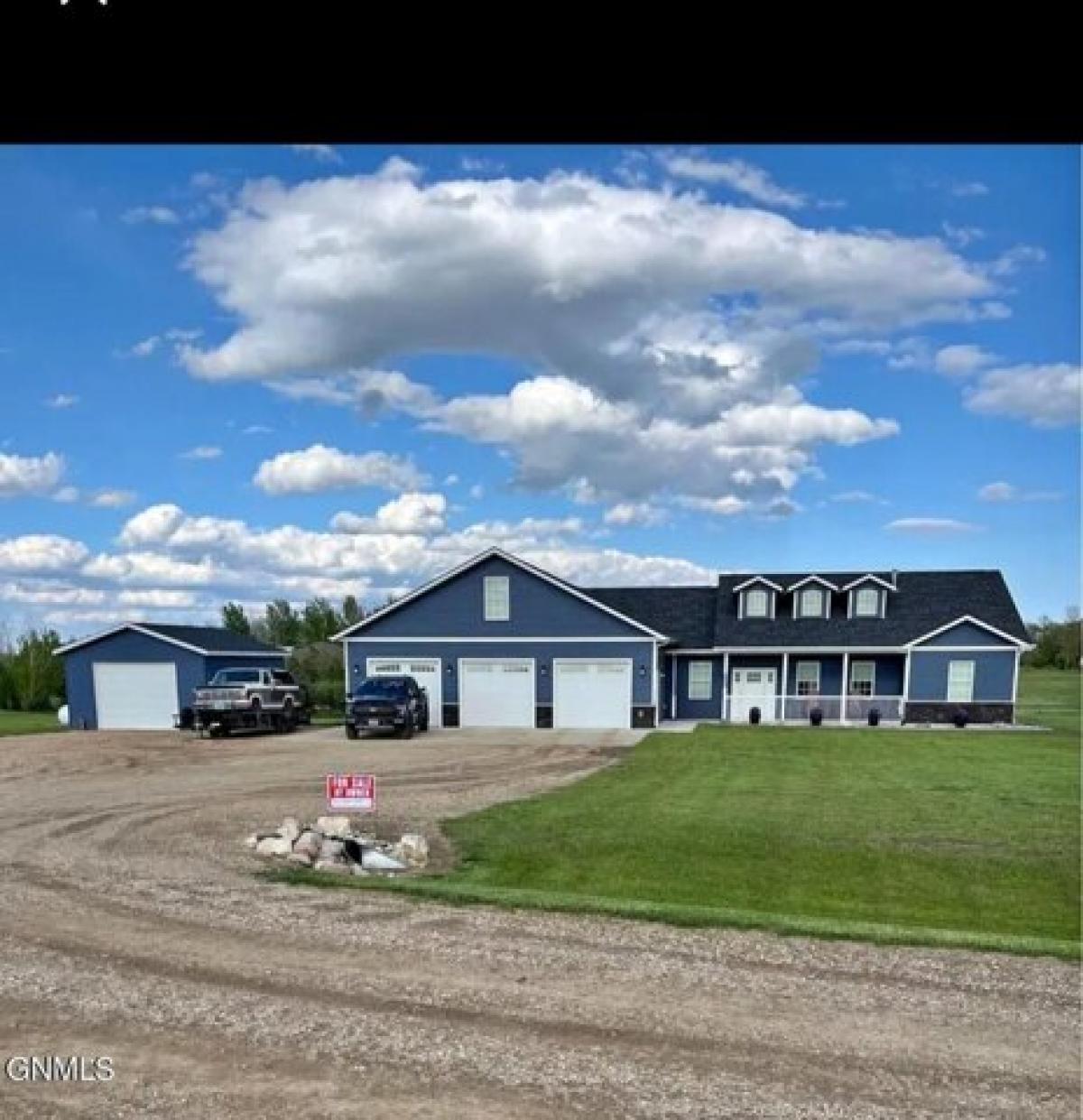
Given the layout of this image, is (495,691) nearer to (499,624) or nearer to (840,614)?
(499,624)

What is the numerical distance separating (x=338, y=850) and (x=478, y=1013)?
157 inches

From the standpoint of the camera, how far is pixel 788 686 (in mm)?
25625

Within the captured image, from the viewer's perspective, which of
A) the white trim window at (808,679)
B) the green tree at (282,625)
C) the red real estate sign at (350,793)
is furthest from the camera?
the green tree at (282,625)

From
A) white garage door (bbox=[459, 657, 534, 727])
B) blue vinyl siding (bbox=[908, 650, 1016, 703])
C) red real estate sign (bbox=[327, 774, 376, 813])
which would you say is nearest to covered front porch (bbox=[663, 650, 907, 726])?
blue vinyl siding (bbox=[908, 650, 1016, 703])

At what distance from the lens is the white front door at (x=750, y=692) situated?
25391mm

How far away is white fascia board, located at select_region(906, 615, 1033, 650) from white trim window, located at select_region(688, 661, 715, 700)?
19.0ft

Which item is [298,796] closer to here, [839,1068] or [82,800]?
[82,800]

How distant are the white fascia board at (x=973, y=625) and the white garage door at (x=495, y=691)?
11.1 m

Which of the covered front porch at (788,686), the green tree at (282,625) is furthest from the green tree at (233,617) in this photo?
the covered front porch at (788,686)

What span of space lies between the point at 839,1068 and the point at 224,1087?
97.5 inches

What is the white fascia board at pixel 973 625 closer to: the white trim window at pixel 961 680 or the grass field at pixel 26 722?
the white trim window at pixel 961 680

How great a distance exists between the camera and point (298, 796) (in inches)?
450

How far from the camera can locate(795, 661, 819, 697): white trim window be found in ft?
83.7
